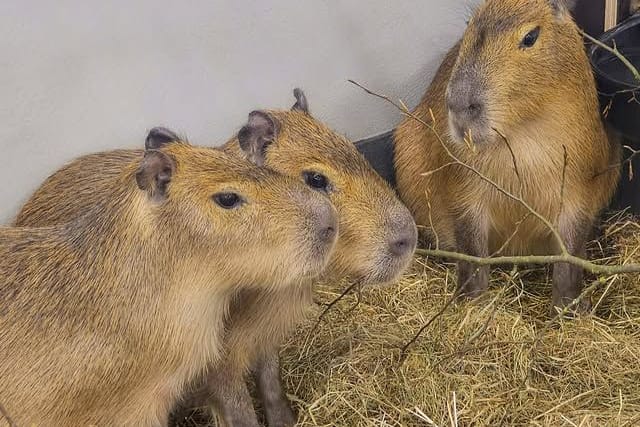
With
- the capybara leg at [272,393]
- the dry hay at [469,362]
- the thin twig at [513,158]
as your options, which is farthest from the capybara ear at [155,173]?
the thin twig at [513,158]

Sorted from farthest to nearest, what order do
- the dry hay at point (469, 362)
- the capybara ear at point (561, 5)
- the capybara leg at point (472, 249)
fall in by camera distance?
the capybara leg at point (472, 249) → the capybara ear at point (561, 5) → the dry hay at point (469, 362)

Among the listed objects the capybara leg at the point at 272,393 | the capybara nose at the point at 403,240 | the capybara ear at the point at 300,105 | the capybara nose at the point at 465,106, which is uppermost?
the capybara ear at the point at 300,105

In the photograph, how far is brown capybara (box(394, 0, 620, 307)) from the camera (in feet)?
11.7

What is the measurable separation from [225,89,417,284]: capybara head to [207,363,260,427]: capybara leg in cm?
50

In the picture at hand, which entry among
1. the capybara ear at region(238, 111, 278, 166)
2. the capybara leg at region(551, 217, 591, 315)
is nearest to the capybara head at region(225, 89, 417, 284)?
the capybara ear at region(238, 111, 278, 166)

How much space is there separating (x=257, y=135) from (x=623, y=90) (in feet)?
5.28

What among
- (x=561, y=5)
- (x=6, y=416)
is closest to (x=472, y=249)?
(x=561, y=5)

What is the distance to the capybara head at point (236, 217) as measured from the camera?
275cm

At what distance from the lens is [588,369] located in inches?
146

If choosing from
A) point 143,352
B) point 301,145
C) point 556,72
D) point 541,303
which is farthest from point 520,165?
point 143,352

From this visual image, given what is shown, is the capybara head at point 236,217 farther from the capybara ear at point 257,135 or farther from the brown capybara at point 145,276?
the capybara ear at point 257,135

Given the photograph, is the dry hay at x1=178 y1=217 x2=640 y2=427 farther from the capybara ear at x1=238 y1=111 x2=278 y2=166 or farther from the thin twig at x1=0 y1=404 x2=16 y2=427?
the thin twig at x1=0 y1=404 x2=16 y2=427

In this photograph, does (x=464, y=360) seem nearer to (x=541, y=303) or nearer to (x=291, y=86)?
(x=541, y=303)

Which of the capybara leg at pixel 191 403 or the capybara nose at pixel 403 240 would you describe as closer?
the capybara nose at pixel 403 240
